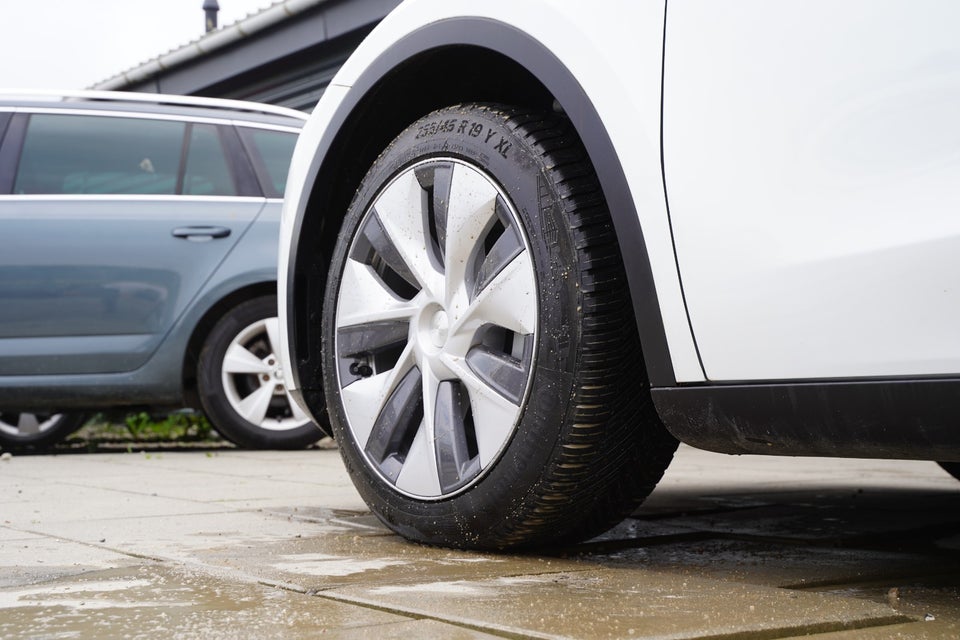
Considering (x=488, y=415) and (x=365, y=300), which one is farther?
(x=365, y=300)

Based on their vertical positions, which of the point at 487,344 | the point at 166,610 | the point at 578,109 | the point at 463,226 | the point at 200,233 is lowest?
the point at 166,610

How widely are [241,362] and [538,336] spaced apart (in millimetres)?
3898

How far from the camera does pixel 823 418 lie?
1772mm

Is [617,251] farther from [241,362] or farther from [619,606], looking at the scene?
[241,362]

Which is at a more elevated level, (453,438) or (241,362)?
(241,362)

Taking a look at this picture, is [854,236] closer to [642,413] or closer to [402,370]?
[642,413]

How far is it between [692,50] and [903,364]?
2.01ft

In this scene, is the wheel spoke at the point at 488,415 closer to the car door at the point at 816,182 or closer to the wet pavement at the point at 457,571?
the wet pavement at the point at 457,571

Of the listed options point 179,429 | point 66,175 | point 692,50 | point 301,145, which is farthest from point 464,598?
point 179,429

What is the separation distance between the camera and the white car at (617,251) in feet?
5.46

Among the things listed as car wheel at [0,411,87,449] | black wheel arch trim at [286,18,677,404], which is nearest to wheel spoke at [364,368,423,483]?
black wheel arch trim at [286,18,677,404]

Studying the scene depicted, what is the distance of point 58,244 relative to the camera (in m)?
5.49

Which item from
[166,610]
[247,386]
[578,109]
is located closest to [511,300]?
[578,109]

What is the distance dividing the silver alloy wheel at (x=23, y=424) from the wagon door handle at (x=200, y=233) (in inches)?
61.9
